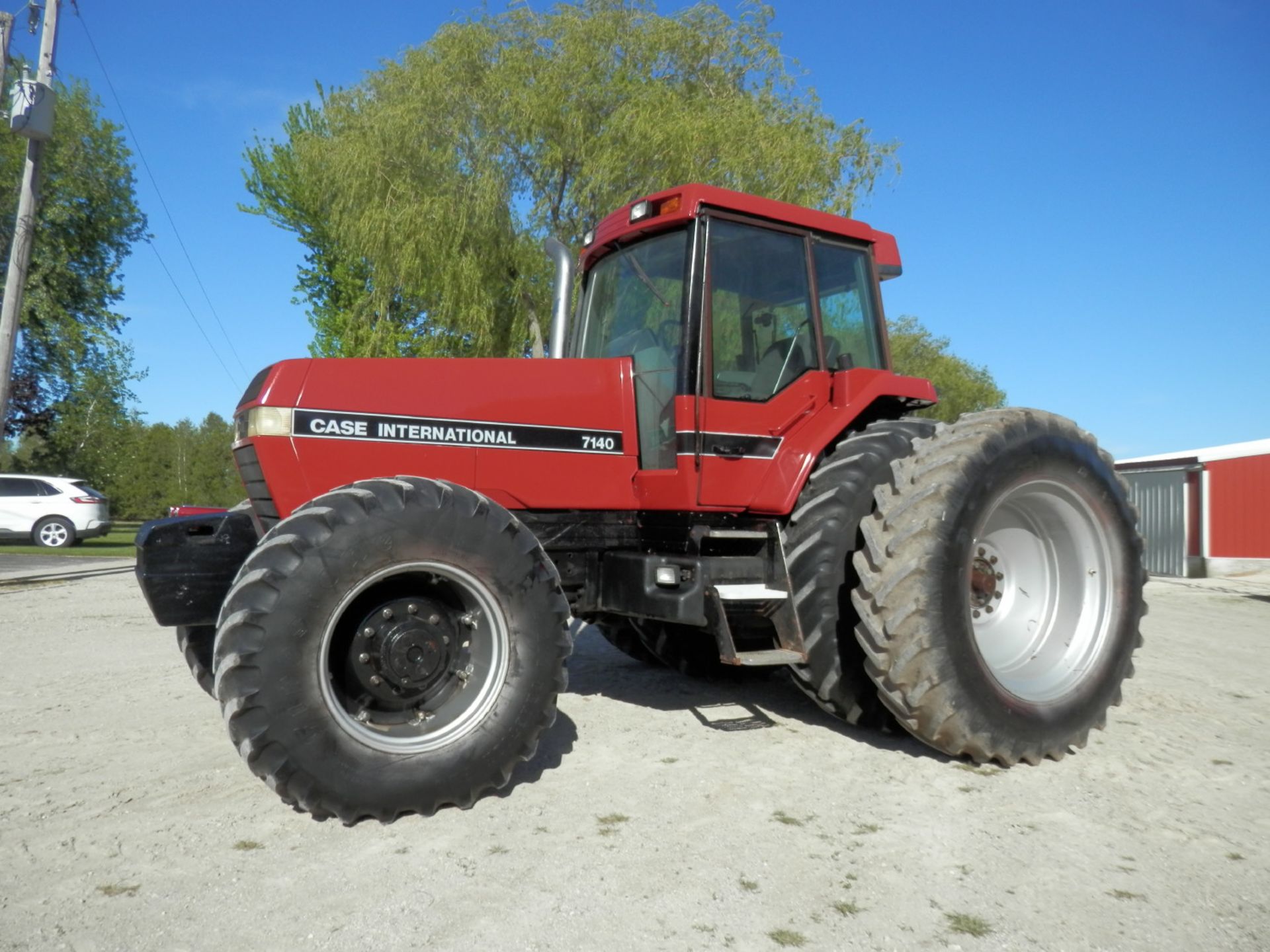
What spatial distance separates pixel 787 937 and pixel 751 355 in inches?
106

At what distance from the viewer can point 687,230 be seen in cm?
436

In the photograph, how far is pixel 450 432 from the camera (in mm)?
3975

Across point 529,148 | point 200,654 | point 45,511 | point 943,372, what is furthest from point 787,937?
Answer: point 943,372

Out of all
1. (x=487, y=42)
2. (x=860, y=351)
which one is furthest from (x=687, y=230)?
(x=487, y=42)

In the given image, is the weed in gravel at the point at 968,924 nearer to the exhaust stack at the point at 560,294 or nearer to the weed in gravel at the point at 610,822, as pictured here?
the weed in gravel at the point at 610,822

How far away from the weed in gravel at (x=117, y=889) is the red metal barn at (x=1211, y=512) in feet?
61.5

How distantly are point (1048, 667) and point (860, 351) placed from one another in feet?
5.96

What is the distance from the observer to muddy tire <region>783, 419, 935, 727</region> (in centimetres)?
404

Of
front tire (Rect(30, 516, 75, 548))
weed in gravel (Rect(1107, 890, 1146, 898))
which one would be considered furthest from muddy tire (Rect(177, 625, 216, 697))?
front tire (Rect(30, 516, 75, 548))

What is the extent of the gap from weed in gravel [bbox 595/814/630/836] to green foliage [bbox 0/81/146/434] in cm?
2846

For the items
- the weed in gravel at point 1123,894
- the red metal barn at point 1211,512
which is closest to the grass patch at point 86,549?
the weed in gravel at point 1123,894

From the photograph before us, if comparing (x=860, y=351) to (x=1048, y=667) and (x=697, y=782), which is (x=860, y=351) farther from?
(x=697, y=782)

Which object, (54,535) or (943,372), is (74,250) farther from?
(943,372)

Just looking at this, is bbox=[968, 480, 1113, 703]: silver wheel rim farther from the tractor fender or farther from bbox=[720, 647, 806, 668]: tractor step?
bbox=[720, 647, 806, 668]: tractor step
